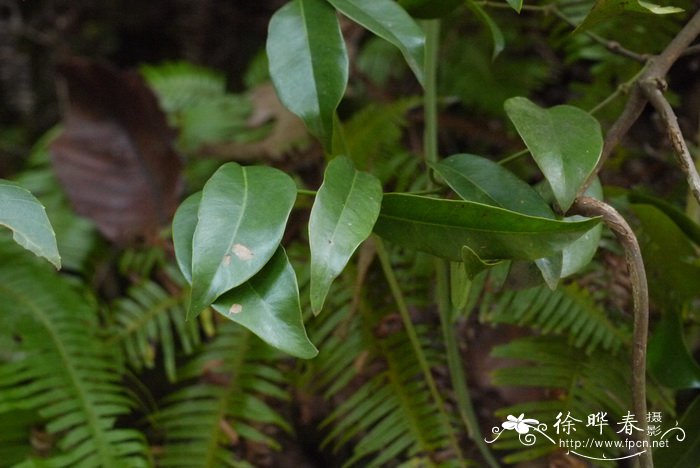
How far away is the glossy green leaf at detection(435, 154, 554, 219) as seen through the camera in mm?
731

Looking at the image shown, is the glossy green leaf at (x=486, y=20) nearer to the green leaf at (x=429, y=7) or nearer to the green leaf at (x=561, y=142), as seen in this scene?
the green leaf at (x=429, y=7)

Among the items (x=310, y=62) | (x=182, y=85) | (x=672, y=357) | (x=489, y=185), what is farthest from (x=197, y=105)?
(x=672, y=357)

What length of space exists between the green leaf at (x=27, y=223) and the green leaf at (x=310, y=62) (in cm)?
27

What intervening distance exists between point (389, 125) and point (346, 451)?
623mm

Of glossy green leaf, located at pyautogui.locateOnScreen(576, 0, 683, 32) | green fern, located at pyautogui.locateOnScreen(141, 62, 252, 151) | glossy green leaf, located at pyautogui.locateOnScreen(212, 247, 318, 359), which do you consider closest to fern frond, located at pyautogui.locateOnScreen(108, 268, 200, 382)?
green fern, located at pyautogui.locateOnScreen(141, 62, 252, 151)

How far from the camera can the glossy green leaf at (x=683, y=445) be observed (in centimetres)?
89

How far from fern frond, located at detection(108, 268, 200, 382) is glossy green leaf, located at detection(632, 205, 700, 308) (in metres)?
0.73

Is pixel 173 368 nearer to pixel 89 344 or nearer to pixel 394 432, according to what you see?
pixel 89 344

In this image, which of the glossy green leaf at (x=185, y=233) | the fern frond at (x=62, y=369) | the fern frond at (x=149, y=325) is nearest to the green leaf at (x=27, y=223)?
the glossy green leaf at (x=185, y=233)

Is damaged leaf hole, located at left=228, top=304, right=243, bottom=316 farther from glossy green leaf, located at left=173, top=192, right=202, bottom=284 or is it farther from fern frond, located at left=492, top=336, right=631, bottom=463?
fern frond, located at left=492, top=336, right=631, bottom=463

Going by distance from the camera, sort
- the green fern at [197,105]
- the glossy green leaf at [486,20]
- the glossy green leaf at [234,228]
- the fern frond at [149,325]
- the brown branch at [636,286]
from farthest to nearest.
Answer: the green fern at [197,105] → the fern frond at [149,325] → the glossy green leaf at [486,20] → the brown branch at [636,286] → the glossy green leaf at [234,228]

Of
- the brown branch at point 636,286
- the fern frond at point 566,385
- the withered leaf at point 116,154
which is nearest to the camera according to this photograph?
the brown branch at point 636,286

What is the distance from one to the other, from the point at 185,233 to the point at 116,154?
3.14 ft

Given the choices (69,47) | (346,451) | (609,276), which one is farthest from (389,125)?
(69,47)
